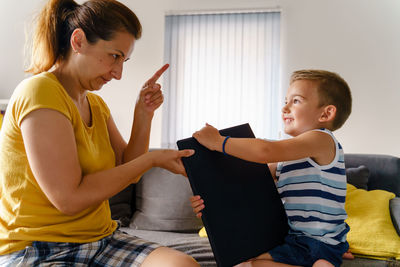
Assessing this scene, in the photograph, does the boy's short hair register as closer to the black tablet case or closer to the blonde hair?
the black tablet case

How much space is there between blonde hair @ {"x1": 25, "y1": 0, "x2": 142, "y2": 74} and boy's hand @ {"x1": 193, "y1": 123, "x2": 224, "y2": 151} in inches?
15.9

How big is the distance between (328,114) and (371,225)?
810 mm

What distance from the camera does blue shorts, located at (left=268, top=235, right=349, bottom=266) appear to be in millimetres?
1239

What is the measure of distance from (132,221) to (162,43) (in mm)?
2496

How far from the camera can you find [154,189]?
233 centimetres

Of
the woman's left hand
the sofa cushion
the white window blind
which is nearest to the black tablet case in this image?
the woman's left hand

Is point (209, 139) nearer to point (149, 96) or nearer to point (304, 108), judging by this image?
point (149, 96)

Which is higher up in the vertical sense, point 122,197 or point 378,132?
point 378,132

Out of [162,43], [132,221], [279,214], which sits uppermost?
[162,43]

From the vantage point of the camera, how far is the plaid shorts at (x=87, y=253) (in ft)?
3.24

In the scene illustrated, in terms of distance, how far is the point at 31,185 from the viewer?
40.8 inches

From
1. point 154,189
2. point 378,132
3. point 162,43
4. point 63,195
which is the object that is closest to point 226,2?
point 162,43

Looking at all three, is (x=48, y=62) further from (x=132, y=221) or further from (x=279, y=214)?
(x=132, y=221)

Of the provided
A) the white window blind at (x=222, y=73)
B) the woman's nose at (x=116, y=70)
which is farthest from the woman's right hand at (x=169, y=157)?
the white window blind at (x=222, y=73)
